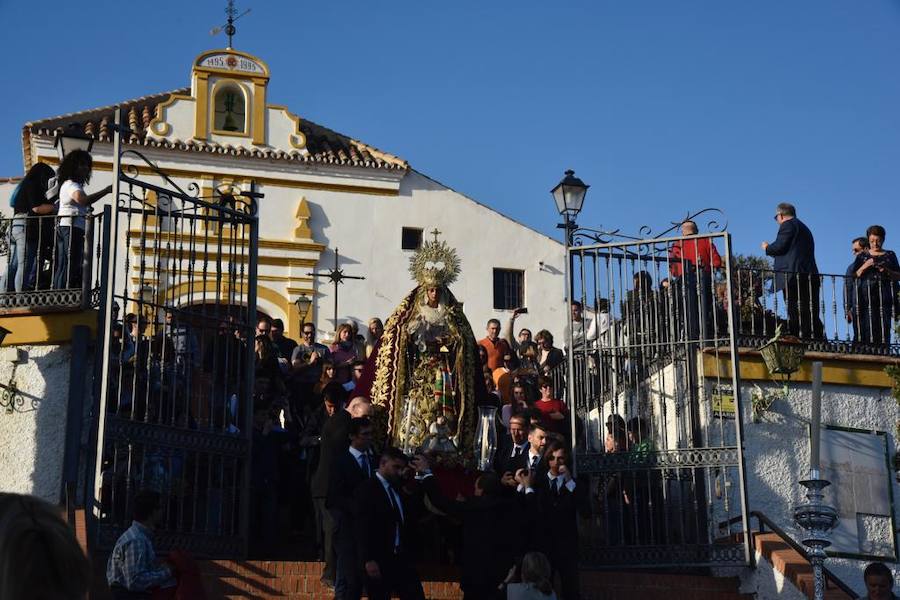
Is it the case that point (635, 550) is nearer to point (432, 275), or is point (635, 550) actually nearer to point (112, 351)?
point (432, 275)

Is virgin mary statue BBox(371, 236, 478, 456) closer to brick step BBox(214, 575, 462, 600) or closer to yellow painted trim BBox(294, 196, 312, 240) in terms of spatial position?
brick step BBox(214, 575, 462, 600)

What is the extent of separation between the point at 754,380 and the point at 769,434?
605mm

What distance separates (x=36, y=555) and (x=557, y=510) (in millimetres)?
9470

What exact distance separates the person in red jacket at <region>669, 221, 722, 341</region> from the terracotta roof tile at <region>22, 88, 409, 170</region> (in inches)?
728

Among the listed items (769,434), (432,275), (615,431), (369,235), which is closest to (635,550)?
(615,431)

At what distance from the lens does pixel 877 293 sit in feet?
51.9

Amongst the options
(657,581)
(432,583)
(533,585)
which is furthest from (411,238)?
→ (533,585)

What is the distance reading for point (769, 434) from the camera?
1461 centimetres

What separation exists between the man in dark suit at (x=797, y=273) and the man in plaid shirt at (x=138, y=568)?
8.50 metres

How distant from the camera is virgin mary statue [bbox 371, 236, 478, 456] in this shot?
550 inches

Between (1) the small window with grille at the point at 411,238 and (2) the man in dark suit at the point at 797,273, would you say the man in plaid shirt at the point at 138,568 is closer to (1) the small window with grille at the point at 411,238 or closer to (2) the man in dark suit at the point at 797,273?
(2) the man in dark suit at the point at 797,273

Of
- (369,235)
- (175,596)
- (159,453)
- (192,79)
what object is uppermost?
(192,79)

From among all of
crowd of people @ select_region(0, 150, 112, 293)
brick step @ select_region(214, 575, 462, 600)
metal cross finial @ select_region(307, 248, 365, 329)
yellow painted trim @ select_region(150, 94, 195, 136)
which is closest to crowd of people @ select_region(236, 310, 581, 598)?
brick step @ select_region(214, 575, 462, 600)

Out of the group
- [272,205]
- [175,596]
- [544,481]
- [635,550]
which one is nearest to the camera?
[175,596]
